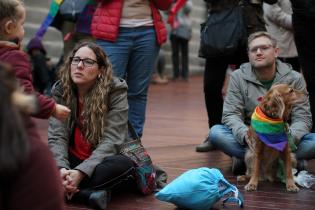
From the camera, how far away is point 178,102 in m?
13.7

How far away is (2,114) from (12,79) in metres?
0.14

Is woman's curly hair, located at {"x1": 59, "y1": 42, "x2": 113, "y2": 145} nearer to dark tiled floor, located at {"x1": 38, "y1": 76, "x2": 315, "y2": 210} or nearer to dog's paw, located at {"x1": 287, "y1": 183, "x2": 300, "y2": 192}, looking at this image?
dark tiled floor, located at {"x1": 38, "y1": 76, "x2": 315, "y2": 210}

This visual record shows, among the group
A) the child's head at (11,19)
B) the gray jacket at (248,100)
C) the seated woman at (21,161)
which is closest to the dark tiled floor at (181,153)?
the gray jacket at (248,100)

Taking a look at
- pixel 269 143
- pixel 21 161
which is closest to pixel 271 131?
pixel 269 143

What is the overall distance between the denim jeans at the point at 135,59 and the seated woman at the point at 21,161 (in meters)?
3.88

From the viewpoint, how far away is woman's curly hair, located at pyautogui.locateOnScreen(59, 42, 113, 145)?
16.7 ft

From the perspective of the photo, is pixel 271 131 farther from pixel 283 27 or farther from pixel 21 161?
pixel 283 27

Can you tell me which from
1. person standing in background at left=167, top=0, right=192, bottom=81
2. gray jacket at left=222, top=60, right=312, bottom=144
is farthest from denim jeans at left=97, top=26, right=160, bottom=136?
person standing in background at left=167, top=0, right=192, bottom=81

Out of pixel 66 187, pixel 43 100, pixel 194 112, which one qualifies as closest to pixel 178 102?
Result: pixel 194 112

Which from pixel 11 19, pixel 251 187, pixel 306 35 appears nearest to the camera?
pixel 11 19

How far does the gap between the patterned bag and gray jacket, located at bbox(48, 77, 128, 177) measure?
Answer: 0.06 m

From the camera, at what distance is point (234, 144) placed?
6113mm

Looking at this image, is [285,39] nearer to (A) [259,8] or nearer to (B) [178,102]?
(A) [259,8]

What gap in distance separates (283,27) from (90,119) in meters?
4.68
